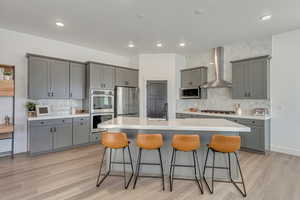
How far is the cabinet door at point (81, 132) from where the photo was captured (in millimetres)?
4543

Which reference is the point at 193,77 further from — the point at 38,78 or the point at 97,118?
the point at 38,78

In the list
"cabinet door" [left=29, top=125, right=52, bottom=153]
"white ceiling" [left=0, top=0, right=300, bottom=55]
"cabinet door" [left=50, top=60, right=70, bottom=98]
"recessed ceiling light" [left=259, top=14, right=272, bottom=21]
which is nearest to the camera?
"white ceiling" [left=0, top=0, right=300, bottom=55]

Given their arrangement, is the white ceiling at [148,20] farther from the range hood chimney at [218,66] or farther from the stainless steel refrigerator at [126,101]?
the stainless steel refrigerator at [126,101]

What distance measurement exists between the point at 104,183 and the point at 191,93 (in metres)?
4.22

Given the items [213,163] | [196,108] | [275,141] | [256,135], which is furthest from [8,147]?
[275,141]

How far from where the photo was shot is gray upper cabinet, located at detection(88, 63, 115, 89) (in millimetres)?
4863

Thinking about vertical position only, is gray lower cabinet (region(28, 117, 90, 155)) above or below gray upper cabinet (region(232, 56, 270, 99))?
below

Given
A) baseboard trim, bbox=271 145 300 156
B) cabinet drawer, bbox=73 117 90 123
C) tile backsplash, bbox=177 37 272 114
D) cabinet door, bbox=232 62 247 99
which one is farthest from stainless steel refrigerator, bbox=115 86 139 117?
baseboard trim, bbox=271 145 300 156

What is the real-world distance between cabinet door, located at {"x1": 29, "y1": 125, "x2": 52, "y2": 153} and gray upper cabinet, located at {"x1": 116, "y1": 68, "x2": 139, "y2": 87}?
246 cm

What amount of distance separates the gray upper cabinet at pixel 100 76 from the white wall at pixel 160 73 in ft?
3.63

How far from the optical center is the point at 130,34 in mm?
4191

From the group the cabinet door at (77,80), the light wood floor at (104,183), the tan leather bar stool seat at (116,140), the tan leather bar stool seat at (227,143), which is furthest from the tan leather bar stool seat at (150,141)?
the cabinet door at (77,80)

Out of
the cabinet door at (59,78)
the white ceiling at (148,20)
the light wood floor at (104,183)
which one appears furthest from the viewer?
the cabinet door at (59,78)

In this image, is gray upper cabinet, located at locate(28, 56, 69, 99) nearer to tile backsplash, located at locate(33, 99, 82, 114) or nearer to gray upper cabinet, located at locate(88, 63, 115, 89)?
tile backsplash, located at locate(33, 99, 82, 114)
